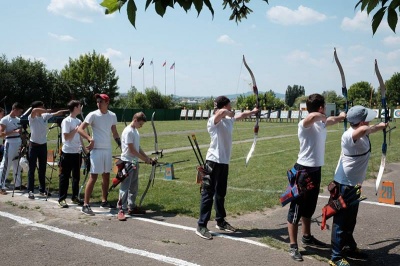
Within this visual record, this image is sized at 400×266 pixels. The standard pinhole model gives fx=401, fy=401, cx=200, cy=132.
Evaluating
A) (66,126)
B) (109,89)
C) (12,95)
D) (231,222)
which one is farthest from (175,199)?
(109,89)

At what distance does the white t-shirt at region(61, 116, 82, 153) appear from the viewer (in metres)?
7.56

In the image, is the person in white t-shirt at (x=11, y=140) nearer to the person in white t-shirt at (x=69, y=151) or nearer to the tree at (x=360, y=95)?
the person in white t-shirt at (x=69, y=151)

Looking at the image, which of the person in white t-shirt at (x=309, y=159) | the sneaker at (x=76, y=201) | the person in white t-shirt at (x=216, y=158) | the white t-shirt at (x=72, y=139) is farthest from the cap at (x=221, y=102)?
the sneaker at (x=76, y=201)

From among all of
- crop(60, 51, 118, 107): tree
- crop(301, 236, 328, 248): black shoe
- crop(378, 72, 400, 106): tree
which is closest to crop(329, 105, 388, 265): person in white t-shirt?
crop(301, 236, 328, 248): black shoe

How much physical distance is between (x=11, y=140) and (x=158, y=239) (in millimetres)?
5205

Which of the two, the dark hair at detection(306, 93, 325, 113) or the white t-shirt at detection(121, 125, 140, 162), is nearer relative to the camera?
the dark hair at detection(306, 93, 325, 113)

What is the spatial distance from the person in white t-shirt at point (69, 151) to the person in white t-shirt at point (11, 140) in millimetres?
1981

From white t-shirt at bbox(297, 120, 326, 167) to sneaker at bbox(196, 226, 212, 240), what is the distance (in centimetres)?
166

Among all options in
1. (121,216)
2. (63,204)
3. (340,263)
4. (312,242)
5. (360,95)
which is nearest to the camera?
(340,263)

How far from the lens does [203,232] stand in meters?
5.64

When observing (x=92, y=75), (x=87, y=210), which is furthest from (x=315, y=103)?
(x=92, y=75)

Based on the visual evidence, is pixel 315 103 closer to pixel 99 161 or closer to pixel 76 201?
pixel 99 161

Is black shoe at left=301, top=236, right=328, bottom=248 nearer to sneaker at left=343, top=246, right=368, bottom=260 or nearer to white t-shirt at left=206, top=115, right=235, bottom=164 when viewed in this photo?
sneaker at left=343, top=246, right=368, bottom=260

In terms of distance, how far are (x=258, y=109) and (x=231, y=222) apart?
6.41 ft
